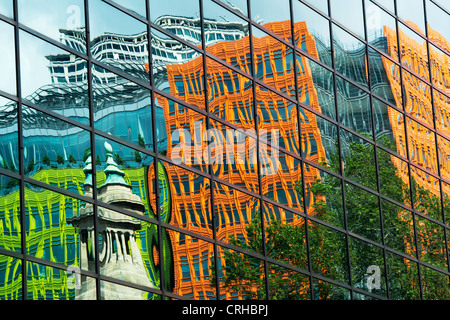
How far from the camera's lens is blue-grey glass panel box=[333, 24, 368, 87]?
3853 centimetres

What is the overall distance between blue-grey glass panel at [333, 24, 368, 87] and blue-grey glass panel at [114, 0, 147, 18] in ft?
31.8

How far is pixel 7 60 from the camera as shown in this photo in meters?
26.5

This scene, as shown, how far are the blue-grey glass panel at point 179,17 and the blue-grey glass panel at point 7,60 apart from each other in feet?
19.1

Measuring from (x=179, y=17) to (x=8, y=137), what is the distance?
841cm

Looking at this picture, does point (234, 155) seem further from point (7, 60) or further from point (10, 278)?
point (10, 278)

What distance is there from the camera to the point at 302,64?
36.8 meters

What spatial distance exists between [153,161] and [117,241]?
3056 millimetres

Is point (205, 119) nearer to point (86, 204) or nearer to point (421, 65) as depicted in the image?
point (86, 204)

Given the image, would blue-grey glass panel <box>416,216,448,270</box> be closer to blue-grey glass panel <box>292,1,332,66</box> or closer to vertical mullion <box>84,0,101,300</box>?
blue-grey glass panel <box>292,1,332,66</box>

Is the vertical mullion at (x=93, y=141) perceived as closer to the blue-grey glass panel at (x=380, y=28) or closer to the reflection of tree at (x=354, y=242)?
the reflection of tree at (x=354, y=242)

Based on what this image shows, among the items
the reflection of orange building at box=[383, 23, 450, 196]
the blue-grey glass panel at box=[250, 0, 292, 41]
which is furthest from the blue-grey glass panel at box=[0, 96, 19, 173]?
the reflection of orange building at box=[383, 23, 450, 196]

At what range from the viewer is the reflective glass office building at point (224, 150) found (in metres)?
27.0

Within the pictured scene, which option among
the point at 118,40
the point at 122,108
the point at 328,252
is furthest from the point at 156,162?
the point at 328,252
